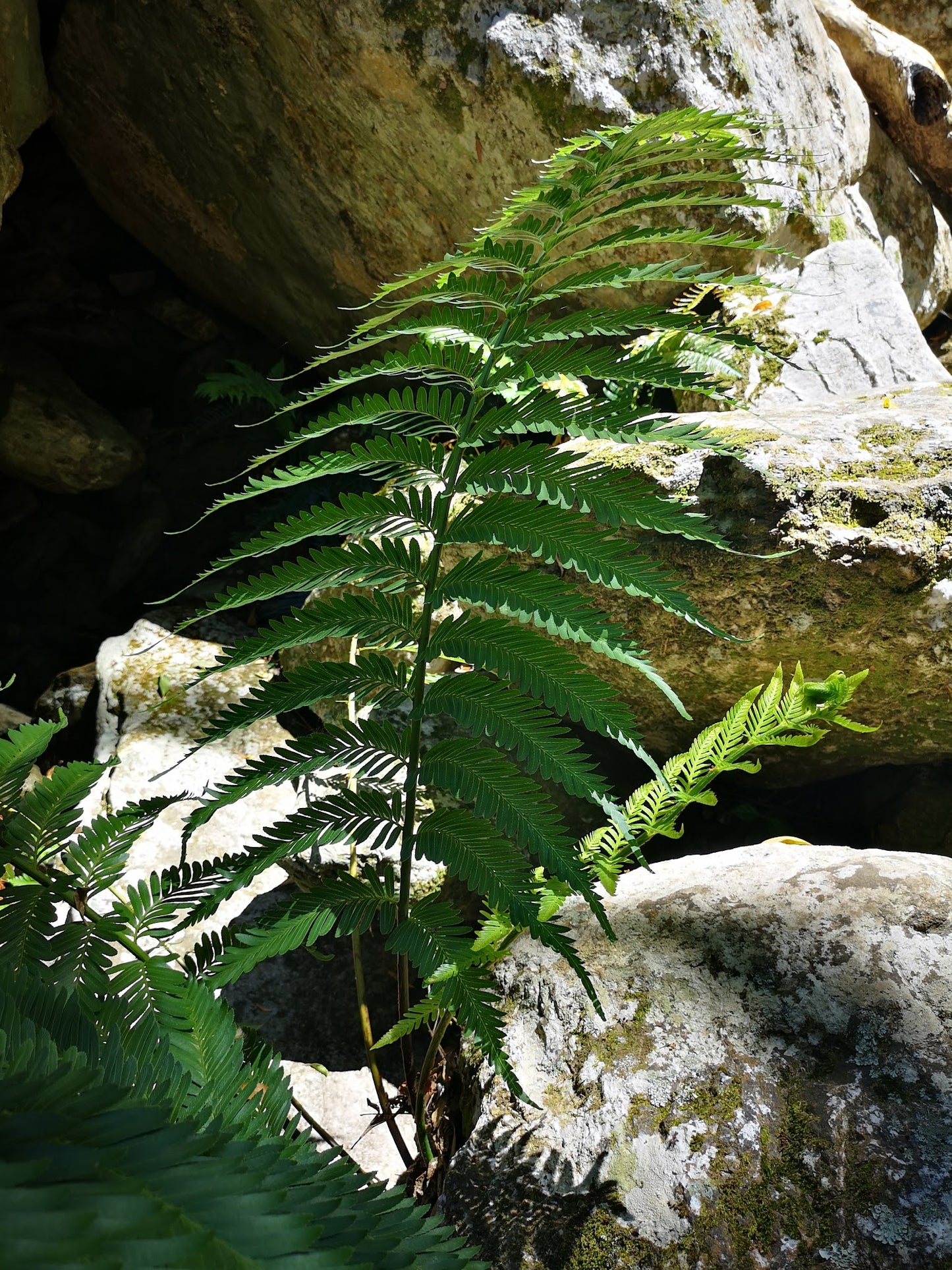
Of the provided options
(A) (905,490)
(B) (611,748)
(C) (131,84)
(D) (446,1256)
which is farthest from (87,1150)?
(C) (131,84)

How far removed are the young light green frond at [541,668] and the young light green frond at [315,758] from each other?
0.64 ft

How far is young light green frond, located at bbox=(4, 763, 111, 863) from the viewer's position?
1547 mm

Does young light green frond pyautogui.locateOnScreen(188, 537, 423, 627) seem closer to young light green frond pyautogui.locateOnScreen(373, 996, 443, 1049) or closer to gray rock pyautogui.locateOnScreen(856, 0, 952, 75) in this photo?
young light green frond pyautogui.locateOnScreen(373, 996, 443, 1049)

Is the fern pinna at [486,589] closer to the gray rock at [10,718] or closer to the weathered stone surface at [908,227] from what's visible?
the gray rock at [10,718]

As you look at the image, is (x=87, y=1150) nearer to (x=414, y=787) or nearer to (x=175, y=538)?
(x=414, y=787)

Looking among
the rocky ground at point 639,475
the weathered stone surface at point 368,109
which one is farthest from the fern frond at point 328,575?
the weathered stone surface at point 368,109

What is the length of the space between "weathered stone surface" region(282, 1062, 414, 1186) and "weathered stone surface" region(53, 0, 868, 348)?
126 inches

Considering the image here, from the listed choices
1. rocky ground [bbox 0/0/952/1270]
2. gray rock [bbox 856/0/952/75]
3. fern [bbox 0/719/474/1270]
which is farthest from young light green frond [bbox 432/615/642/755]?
gray rock [bbox 856/0/952/75]

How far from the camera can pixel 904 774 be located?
283 centimetres

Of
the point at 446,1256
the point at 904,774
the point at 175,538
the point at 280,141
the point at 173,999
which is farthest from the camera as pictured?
the point at 175,538

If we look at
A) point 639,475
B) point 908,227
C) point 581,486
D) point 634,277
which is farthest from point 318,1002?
point 908,227

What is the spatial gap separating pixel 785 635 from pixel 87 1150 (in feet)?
7.47

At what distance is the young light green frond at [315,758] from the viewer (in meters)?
1.37

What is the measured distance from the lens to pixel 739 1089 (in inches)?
59.2
